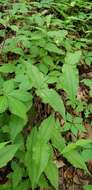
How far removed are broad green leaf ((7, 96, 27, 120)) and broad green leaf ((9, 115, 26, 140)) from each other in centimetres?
12

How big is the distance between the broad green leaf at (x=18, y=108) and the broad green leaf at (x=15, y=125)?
0.12 metres

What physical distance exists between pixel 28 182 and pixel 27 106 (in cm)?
54

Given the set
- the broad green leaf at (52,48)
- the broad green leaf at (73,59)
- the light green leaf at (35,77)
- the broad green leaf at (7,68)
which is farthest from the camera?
the broad green leaf at (52,48)

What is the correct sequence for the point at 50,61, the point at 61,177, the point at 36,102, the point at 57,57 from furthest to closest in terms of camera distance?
the point at 57,57 < the point at 50,61 < the point at 36,102 < the point at 61,177

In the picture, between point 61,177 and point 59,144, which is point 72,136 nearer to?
point 61,177

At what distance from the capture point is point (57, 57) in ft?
11.1

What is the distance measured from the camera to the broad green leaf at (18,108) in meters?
2.17

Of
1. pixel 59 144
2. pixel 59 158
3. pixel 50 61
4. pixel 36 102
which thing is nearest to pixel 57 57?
pixel 50 61

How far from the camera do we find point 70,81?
217 centimetres

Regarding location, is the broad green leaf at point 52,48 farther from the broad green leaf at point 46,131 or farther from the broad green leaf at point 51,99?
the broad green leaf at point 46,131

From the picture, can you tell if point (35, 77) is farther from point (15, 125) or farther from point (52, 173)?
point (52, 173)

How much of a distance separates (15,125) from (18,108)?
0.17 meters

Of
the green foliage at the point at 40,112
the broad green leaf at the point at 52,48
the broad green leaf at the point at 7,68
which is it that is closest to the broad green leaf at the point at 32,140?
the green foliage at the point at 40,112

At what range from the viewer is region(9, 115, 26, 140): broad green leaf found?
2.25 metres
